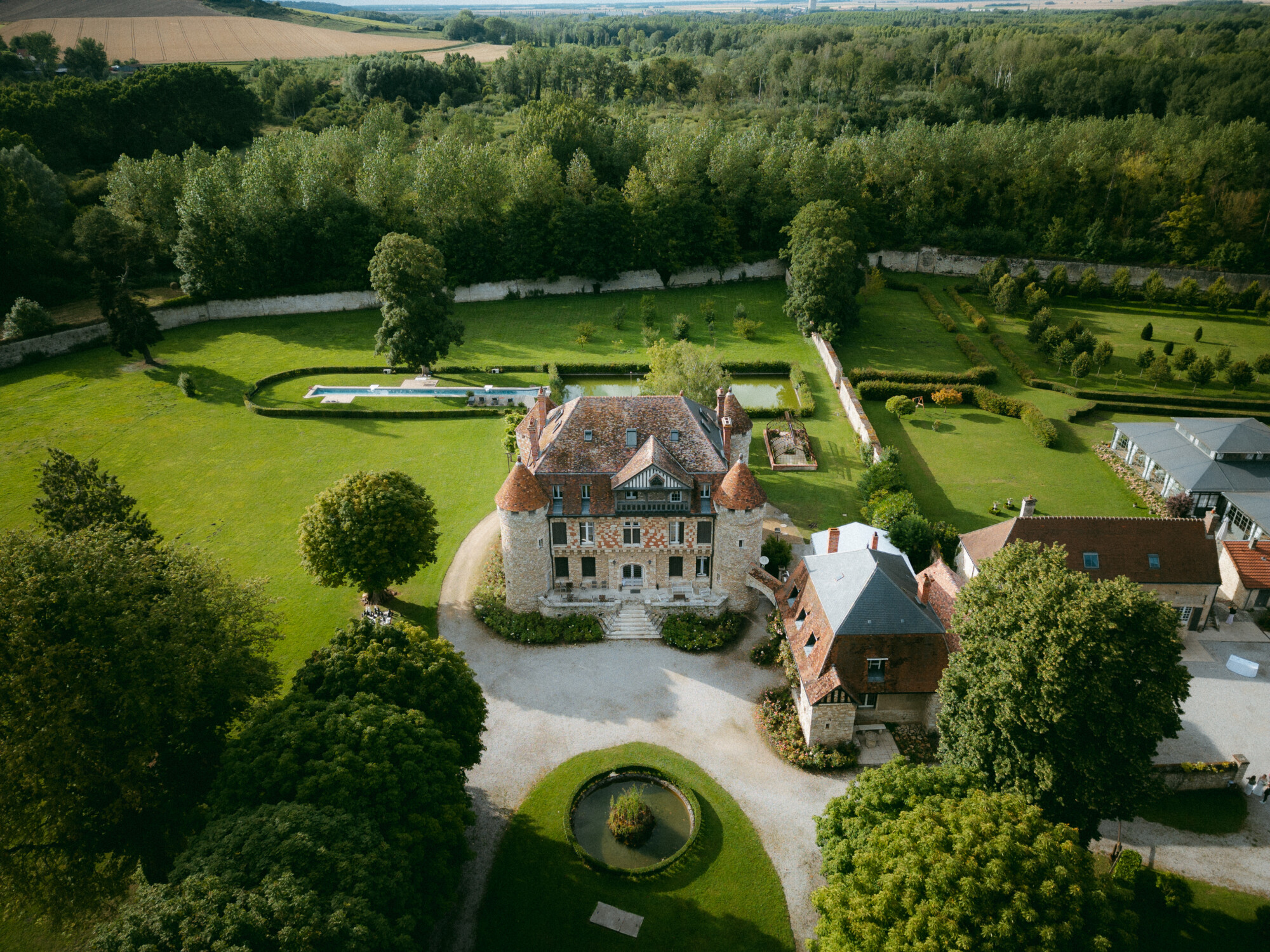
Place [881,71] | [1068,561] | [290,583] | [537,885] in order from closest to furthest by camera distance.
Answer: [537,885], [1068,561], [290,583], [881,71]

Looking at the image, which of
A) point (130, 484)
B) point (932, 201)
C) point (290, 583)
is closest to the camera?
point (290, 583)

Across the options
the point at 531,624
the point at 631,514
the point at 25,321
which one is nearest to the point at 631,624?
the point at 531,624

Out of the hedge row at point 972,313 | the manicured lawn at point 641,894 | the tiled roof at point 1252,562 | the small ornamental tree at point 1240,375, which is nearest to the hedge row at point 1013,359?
the hedge row at point 972,313

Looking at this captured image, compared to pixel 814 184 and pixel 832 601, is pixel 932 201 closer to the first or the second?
pixel 814 184

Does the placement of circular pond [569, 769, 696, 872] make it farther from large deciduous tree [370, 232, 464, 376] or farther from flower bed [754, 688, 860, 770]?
large deciduous tree [370, 232, 464, 376]

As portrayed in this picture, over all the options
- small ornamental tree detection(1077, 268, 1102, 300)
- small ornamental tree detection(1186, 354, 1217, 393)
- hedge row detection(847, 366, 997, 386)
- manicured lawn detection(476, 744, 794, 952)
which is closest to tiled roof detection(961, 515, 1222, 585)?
manicured lawn detection(476, 744, 794, 952)

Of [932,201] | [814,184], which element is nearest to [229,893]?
[814,184]
